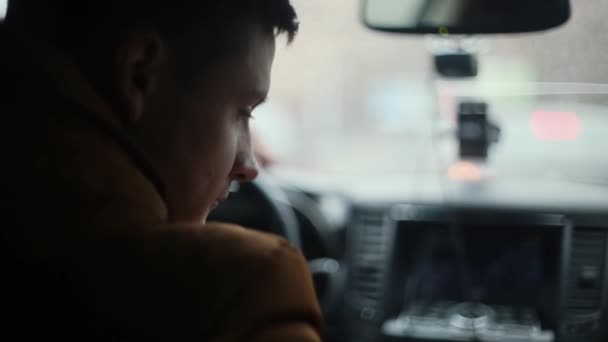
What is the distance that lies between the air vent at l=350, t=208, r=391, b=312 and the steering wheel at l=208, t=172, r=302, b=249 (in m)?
0.25

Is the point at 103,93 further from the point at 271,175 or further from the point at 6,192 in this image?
the point at 271,175

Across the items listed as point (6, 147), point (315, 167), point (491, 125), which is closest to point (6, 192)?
point (6, 147)

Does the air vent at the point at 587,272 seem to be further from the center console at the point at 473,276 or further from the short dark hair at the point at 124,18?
the short dark hair at the point at 124,18

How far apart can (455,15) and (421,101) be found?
2.64 m

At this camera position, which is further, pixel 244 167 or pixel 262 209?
pixel 262 209

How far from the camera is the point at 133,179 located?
1.22 m

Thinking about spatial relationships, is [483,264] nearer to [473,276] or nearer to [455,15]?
[473,276]

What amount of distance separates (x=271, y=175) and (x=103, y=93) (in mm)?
3388

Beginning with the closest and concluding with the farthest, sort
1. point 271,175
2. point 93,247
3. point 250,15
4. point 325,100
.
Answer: point 93,247 < point 250,15 < point 271,175 < point 325,100

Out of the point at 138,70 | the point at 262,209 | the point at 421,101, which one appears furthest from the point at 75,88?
the point at 421,101

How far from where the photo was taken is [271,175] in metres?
4.73

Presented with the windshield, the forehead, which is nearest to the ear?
the forehead

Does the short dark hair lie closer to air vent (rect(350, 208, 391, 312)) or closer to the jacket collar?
the jacket collar

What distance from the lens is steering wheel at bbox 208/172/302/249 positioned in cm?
412
